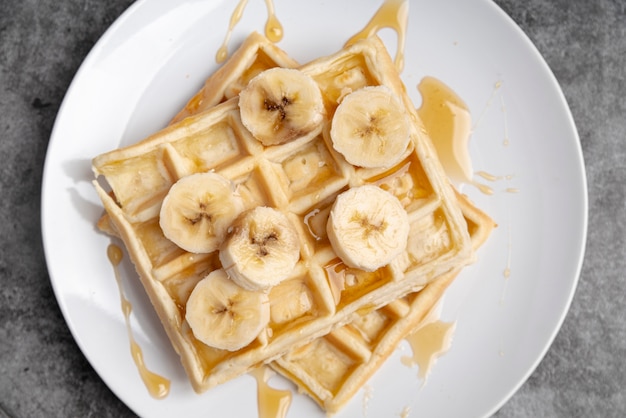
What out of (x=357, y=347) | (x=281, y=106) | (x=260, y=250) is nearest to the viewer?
(x=260, y=250)

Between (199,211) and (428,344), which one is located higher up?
(199,211)

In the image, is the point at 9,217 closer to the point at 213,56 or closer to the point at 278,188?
the point at 213,56

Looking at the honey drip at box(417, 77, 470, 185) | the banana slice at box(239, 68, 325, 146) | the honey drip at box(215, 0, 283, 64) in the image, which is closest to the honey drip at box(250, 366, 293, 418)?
the banana slice at box(239, 68, 325, 146)

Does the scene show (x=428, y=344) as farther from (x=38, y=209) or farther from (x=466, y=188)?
(x=38, y=209)

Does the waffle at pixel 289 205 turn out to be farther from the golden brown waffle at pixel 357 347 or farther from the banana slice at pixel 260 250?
the golden brown waffle at pixel 357 347

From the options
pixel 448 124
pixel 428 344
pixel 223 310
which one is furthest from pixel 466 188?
pixel 223 310

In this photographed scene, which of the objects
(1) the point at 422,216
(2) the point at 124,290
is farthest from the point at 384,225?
(2) the point at 124,290

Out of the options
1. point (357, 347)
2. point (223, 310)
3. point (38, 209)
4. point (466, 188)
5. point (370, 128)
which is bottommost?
point (357, 347)
